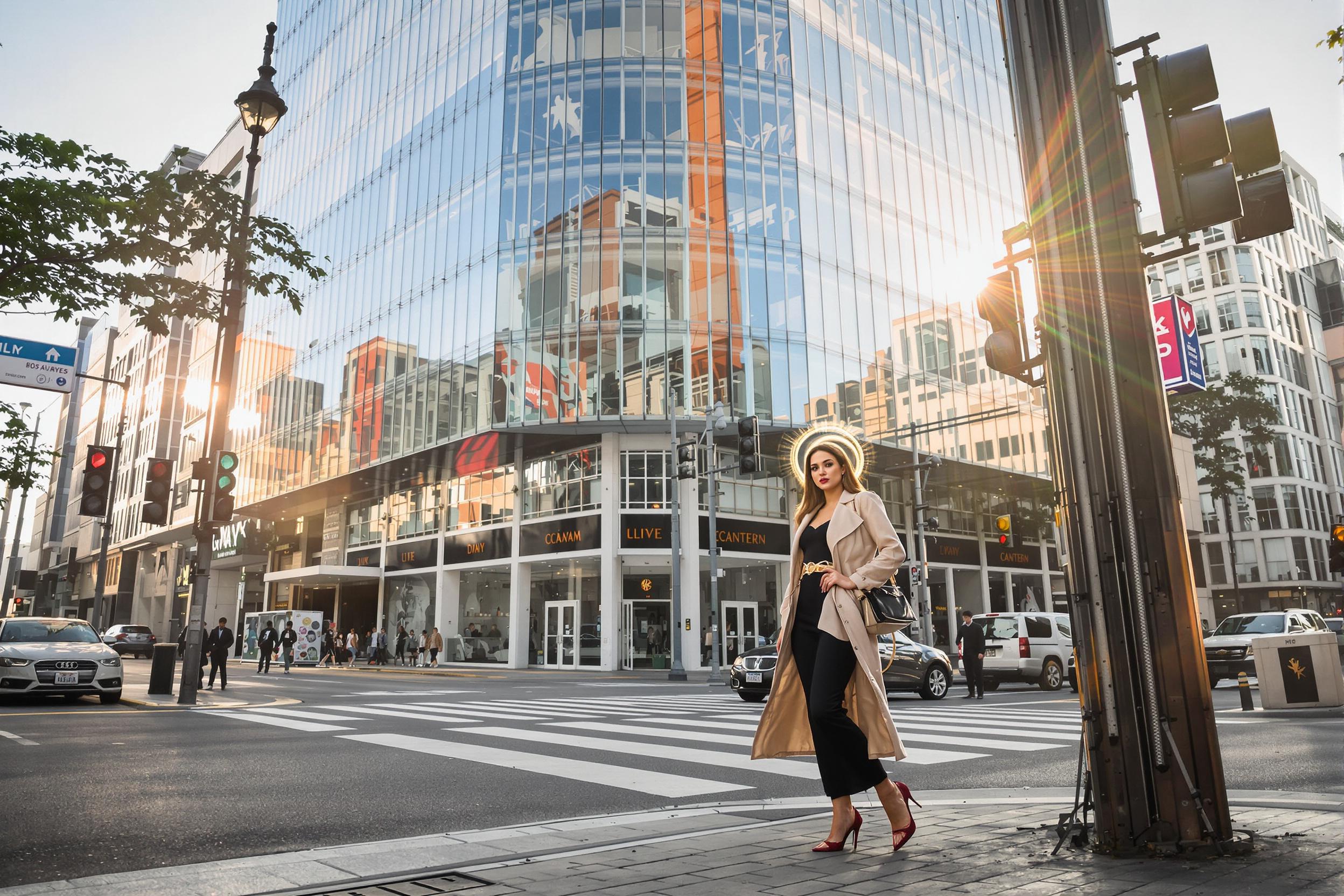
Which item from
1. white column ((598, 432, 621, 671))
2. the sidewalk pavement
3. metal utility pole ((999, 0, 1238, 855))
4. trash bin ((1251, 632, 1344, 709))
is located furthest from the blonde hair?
white column ((598, 432, 621, 671))

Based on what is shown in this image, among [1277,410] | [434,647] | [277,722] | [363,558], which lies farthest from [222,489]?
[1277,410]

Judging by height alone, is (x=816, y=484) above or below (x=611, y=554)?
below

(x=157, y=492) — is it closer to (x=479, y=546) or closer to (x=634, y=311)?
(x=634, y=311)

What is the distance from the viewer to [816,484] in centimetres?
460

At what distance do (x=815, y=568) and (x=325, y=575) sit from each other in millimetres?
43913

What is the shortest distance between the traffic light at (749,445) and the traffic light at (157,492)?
11.4m

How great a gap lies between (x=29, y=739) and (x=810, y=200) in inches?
1236

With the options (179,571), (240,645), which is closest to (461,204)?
(240,645)

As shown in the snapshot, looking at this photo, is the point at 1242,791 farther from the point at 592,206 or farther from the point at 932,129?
the point at 932,129

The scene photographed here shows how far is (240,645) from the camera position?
180 ft

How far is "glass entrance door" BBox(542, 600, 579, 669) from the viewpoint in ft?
114

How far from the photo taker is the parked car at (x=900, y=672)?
53.7 feet

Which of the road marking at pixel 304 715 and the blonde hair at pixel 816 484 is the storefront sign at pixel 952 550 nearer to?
the road marking at pixel 304 715

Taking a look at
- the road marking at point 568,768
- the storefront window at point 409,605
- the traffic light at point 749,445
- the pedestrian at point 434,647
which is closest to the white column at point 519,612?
the pedestrian at point 434,647
